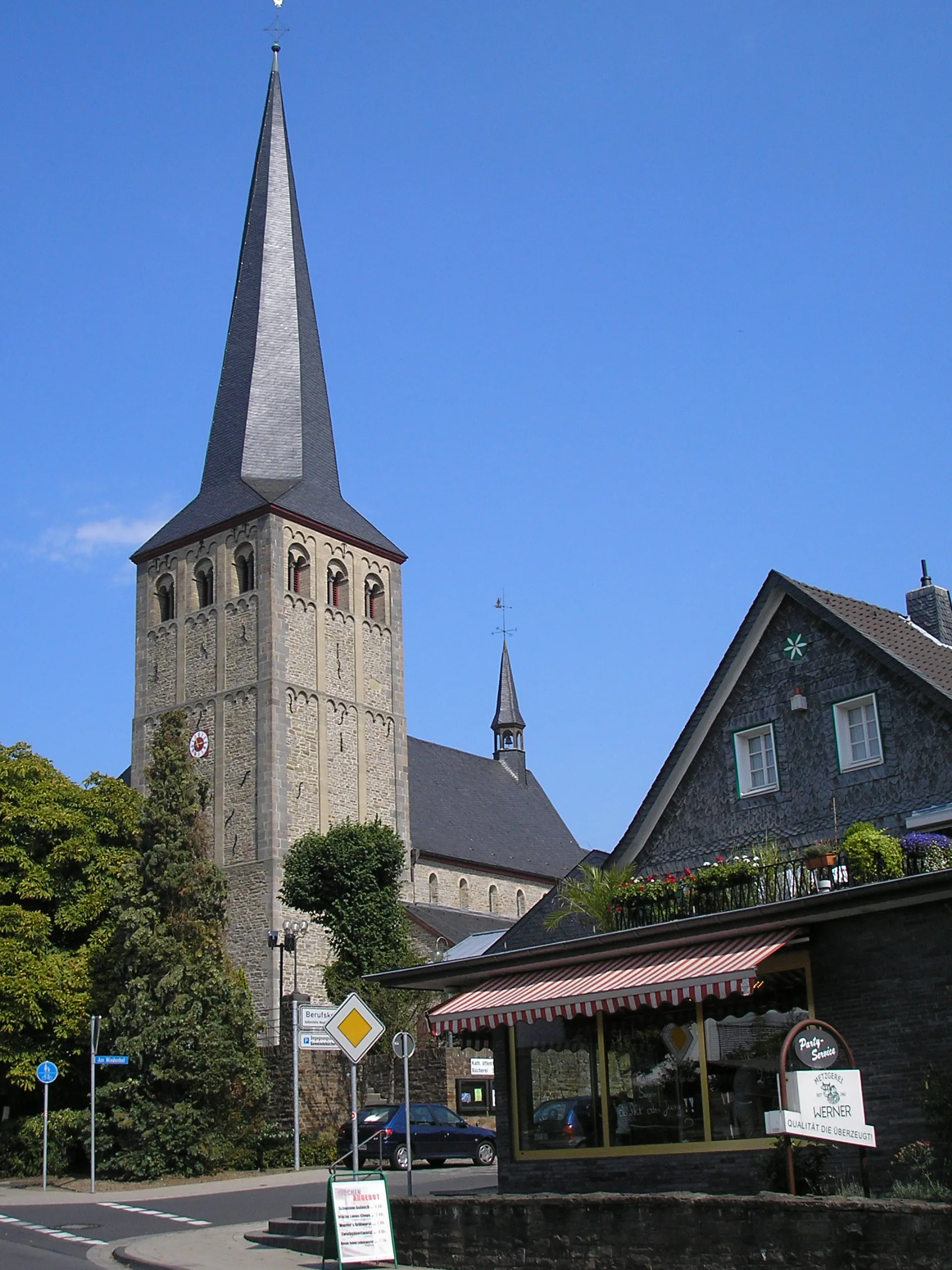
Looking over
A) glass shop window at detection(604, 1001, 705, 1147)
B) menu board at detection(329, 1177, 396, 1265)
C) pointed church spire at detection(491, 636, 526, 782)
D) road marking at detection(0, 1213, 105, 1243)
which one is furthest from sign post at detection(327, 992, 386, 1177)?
pointed church spire at detection(491, 636, 526, 782)

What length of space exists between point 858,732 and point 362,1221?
1072cm

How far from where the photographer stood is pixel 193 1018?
1142 inches

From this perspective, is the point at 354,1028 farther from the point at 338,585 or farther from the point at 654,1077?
the point at 338,585

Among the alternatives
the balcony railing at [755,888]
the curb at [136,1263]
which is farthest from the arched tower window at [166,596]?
the curb at [136,1263]

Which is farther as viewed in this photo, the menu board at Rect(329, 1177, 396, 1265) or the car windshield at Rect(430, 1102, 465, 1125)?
the car windshield at Rect(430, 1102, 465, 1125)

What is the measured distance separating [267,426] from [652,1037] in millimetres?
42367

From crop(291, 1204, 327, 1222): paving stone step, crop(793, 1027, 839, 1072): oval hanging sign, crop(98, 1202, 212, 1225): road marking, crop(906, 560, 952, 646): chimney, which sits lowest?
crop(98, 1202, 212, 1225): road marking

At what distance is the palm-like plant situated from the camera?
61.6ft

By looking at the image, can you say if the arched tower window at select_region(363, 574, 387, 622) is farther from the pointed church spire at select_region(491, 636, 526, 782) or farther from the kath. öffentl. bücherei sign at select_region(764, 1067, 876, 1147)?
the kath. öffentl. bücherei sign at select_region(764, 1067, 876, 1147)

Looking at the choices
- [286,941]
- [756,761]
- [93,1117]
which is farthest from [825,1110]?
[286,941]

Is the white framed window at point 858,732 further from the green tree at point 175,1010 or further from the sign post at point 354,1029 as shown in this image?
the green tree at point 175,1010

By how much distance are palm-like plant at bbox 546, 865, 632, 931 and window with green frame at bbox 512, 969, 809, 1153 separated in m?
2.56

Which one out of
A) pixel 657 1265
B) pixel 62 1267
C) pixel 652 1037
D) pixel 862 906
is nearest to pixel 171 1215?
pixel 62 1267

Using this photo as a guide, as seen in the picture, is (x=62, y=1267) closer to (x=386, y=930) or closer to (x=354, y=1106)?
(x=354, y=1106)
